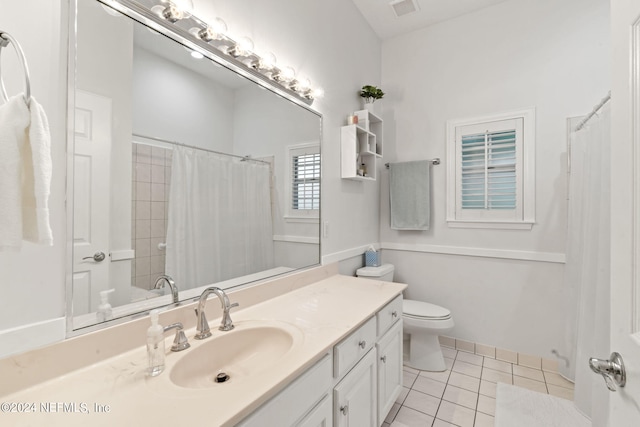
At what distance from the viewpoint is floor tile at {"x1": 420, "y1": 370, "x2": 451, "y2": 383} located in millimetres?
2148

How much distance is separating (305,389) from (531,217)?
89.6 inches

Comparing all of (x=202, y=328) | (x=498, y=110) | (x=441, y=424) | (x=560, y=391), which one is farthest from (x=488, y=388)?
(x=498, y=110)

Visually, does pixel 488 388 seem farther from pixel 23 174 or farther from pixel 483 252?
pixel 23 174

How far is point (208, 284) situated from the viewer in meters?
1.29

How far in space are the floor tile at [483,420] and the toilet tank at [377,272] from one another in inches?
42.5

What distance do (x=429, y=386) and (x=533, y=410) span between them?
0.61 metres

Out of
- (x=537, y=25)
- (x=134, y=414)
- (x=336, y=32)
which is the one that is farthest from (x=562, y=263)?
(x=134, y=414)

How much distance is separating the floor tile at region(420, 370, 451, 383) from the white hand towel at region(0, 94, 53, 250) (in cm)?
241

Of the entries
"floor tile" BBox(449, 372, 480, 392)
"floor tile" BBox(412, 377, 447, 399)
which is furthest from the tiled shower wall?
"floor tile" BBox(449, 372, 480, 392)

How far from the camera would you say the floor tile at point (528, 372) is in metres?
2.17

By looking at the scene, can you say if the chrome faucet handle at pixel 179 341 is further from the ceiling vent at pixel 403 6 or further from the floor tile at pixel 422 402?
the ceiling vent at pixel 403 6

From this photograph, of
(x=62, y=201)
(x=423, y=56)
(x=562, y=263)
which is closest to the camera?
(x=62, y=201)

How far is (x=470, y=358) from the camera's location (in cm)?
244

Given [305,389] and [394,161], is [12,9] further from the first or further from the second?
[394,161]
